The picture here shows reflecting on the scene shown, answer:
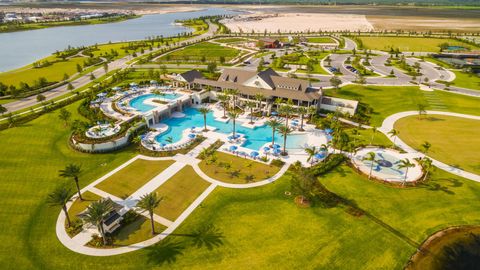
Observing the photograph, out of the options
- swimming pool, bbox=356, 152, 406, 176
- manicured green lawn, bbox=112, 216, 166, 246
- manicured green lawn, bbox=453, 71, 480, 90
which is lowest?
manicured green lawn, bbox=112, 216, 166, 246

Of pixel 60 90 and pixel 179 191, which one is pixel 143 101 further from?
pixel 179 191

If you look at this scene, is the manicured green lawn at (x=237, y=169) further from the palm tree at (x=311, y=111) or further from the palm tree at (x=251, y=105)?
the palm tree at (x=311, y=111)

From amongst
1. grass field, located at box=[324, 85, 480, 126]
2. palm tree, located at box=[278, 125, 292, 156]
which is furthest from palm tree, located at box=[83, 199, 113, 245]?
grass field, located at box=[324, 85, 480, 126]

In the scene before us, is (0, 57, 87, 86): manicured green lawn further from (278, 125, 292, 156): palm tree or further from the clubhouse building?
(278, 125, 292, 156): palm tree

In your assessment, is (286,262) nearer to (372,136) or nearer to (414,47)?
(372,136)

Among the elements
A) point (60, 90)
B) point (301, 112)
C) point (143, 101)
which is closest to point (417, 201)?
point (301, 112)

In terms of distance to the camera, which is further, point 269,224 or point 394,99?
point 394,99
